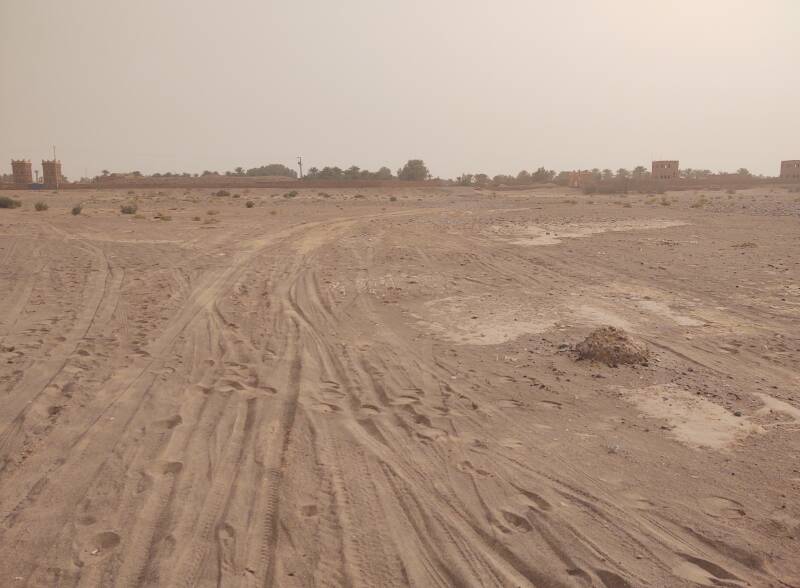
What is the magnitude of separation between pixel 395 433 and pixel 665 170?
215 feet

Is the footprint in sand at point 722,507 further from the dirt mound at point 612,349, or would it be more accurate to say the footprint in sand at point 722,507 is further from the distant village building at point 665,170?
the distant village building at point 665,170

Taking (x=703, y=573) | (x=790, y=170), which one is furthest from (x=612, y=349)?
(x=790, y=170)

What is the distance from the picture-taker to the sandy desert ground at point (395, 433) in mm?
3564

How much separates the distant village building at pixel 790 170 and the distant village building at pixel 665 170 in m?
10.2

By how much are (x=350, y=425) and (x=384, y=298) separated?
528 centimetres

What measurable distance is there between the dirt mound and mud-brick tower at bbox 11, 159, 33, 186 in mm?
61517

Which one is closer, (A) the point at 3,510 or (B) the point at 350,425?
(A) the point at 3,510

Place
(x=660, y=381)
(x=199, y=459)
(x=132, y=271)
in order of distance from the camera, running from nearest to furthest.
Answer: (x=199, y=459) < (x=660, y=381) < (x=132, y=271)

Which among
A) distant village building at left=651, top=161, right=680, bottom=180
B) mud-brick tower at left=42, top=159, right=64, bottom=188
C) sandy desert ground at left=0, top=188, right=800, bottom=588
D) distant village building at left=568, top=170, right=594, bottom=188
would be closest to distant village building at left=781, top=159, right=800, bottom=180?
distant village building at left=651, top=161, right=680, bottom=180

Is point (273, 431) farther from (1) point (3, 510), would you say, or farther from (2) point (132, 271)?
(2) point (132, 271)

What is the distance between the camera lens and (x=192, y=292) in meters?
10.7

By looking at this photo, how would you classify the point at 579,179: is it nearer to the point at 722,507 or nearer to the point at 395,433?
the point at 395,433

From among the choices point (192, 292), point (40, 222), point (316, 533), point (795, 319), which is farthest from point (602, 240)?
point (40, 222)

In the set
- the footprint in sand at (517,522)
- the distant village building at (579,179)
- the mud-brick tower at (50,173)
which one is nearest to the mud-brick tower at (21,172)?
the mud-brick tower at (50,173)
